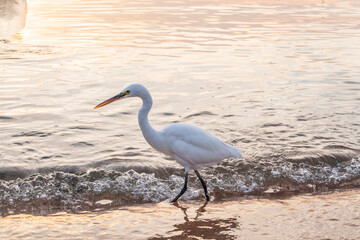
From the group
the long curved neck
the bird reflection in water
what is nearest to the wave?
the long curved neck

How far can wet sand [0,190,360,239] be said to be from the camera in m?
5.13

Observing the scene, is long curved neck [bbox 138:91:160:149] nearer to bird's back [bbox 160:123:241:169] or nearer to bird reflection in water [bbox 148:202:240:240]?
bird's back [bbox 160:123:241:169]

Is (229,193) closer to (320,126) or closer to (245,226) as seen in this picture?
(245,226)

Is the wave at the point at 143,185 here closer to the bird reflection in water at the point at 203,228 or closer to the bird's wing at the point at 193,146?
the bird's wing at the point at 193,146

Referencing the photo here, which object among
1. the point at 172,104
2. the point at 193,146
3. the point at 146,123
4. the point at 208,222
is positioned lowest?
the point at 208,222

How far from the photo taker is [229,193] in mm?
6418

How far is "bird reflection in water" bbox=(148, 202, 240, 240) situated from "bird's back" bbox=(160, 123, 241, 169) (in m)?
0.64

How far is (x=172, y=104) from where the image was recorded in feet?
31.4

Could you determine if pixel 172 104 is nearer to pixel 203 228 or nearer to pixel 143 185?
pixel 143 185

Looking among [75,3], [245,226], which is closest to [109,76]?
[245,226]

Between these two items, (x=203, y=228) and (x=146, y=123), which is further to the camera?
(x=146, y=123)

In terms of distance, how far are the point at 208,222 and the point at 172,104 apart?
14.0 feet

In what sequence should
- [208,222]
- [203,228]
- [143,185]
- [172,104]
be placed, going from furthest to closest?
1. [172,104]
2. [143,185]
3. [208,222]
4. [203,228]

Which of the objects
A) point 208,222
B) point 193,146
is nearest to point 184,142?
point 193,146
